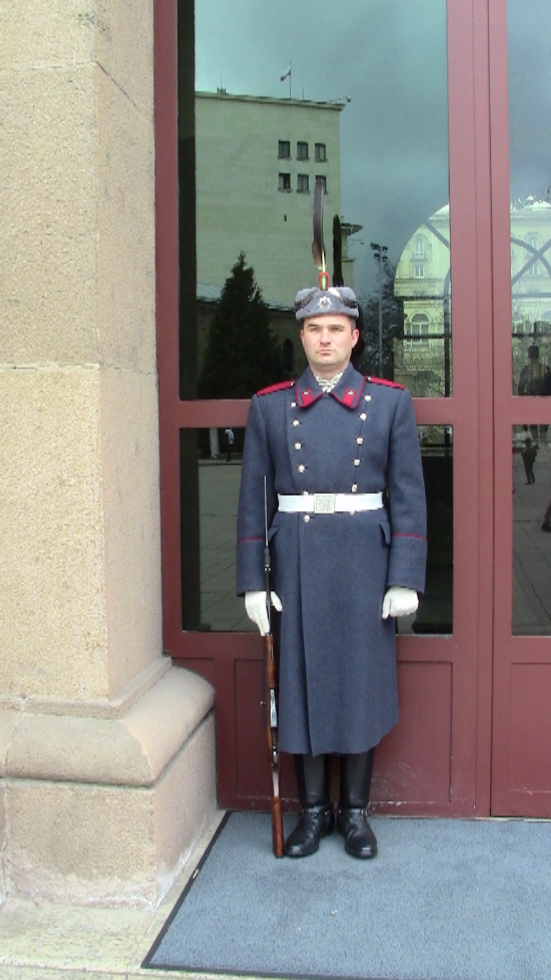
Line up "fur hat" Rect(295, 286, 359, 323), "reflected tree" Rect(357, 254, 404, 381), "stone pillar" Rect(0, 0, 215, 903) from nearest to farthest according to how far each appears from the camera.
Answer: "stone pillar" Rect(0, 0, 215, 903) < "fur hat" Rect(295, 286, 359, 323) < "reflected tree" Rect(357, 254, 404, 381)

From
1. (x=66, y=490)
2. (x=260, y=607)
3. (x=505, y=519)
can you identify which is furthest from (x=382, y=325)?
(x=66, y=490)

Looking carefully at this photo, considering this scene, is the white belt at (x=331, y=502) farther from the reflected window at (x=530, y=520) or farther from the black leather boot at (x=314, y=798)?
the black leather boot at (x=314, y=798)

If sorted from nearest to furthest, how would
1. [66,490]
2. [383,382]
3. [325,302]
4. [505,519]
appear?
[66,490], [325,302], [383,382], [505,519]

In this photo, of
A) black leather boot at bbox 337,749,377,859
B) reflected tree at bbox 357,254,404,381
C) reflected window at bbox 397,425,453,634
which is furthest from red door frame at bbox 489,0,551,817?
black leather boot at bbox 337,749,377,859

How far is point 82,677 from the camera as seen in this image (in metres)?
2.64

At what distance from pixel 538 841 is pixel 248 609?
1.17 meters

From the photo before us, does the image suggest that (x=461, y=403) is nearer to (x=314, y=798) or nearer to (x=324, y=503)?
(x=324, y=503)

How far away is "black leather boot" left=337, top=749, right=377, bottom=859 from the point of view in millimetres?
2961

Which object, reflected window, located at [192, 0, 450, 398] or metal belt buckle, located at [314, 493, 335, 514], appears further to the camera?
reflected window, located at [192, 0, 450, 398]

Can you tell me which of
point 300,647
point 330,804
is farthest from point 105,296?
point 330,804

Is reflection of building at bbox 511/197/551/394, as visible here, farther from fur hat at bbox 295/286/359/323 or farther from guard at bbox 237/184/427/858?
fur hat at bbox 295/286/359/323

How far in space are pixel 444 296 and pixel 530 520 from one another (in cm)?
80

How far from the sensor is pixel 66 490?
2605 mm

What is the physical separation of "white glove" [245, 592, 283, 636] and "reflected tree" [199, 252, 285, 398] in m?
0.71
